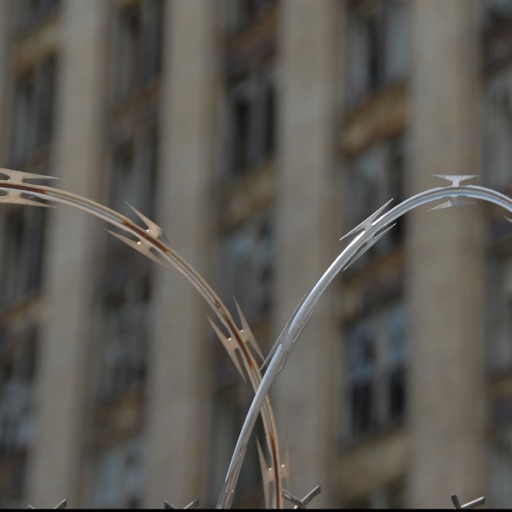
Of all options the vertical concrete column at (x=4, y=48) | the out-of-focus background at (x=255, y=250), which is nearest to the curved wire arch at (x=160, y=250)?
the out-of-focus background at (x=255, y=250)

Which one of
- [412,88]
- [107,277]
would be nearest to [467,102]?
[412,88]

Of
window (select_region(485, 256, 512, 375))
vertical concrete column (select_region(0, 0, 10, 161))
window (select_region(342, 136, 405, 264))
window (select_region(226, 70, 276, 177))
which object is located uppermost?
vertical concrete column (select_region(0, 0, 10, 161))

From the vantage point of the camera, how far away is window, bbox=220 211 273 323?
45.0 meters

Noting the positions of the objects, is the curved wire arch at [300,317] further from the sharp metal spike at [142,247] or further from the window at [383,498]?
the window at [383,498]

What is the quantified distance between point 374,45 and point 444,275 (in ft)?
24.3

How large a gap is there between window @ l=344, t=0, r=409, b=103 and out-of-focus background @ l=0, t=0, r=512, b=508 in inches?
2.3

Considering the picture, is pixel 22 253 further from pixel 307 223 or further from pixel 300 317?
pixel 300 317

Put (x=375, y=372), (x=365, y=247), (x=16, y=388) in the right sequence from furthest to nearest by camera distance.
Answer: (x=16, y=388)
(x=375, y=372)
(x=365, y=247)

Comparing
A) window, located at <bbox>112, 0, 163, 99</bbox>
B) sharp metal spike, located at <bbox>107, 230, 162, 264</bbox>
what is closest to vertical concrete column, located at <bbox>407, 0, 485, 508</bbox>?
window, located at <bbox>112, 0, 163, 99</bbox>

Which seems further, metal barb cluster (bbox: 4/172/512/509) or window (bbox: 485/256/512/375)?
window (bbox: 485/256/512/375)

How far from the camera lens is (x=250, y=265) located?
45688mm

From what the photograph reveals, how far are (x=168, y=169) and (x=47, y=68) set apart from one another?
318 inches

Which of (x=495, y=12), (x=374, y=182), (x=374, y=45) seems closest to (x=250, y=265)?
(x=374, y=182)

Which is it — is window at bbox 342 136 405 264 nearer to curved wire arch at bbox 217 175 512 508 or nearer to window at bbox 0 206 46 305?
window at bbox 0 206 46 305
